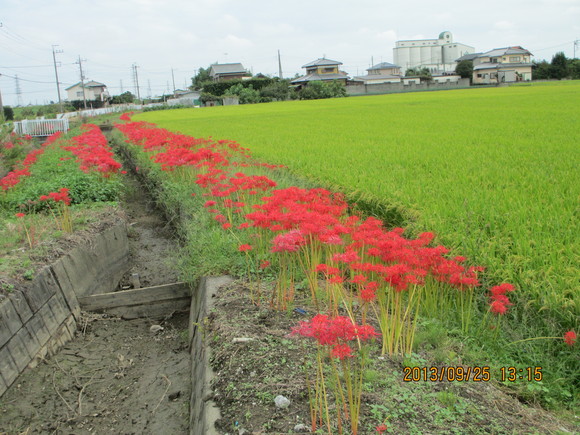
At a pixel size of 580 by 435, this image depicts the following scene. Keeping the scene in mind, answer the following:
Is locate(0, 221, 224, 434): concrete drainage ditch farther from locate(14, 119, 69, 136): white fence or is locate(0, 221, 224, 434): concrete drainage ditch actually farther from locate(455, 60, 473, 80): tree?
locate(455, 60, 473, 80): tree

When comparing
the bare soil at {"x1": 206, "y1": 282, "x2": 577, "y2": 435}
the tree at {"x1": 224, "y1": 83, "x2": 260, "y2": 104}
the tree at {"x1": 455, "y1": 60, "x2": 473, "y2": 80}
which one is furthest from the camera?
the tree at {"x1": 455, "y1": 60, "x2": 473, "y2": 80}

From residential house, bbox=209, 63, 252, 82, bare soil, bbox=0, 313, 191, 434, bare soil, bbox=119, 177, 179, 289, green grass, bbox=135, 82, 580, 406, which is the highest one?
residential house, bbox=209, 63, 252, 82

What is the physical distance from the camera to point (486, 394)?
8.35 feet

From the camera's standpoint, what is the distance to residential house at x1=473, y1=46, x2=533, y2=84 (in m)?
59.9

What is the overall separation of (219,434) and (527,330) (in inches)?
79.7

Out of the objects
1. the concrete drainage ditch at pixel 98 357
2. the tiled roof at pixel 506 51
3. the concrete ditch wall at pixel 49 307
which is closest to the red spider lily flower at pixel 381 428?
the concrete drainage ditch at pixel 98 357

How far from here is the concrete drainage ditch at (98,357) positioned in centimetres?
363

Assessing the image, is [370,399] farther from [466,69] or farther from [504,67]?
[466,69]

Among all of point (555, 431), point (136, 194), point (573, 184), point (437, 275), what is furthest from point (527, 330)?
point (136, 194)

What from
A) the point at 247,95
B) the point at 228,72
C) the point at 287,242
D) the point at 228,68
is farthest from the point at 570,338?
the point at 228,68

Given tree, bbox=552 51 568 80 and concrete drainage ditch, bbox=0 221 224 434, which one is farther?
tree, bbox=552 51 568 80

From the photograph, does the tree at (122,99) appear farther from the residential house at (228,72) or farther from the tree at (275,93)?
the tree at (275,93)

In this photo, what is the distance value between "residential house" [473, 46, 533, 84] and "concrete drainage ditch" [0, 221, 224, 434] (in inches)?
2483

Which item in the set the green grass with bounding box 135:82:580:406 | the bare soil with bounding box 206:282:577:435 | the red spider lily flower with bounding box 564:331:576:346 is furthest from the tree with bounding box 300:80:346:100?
the red spider lily flower with bounding box 564:331:576:346
